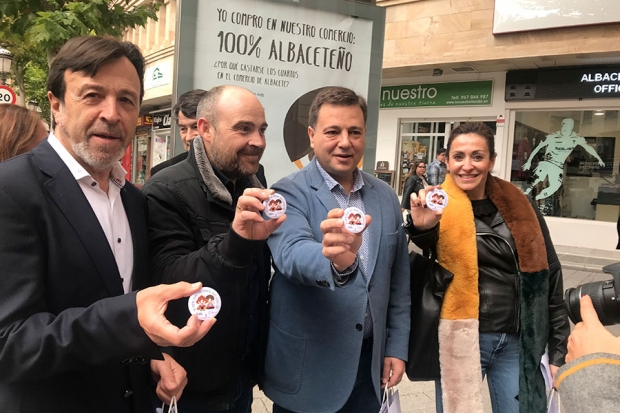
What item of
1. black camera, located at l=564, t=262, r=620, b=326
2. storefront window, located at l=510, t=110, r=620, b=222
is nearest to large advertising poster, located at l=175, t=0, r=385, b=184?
black camera, located at l=564, t=262, r=620, b=326

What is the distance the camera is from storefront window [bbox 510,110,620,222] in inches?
440

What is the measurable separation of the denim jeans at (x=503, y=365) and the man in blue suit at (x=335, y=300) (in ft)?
1.83

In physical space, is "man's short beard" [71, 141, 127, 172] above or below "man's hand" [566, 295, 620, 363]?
above

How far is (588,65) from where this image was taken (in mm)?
10992

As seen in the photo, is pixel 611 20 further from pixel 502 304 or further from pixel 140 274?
pixel 140 274

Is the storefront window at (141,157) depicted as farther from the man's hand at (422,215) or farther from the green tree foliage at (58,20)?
the man's hand at (422,215)

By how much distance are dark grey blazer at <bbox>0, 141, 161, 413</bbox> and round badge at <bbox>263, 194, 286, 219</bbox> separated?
53 centimetres

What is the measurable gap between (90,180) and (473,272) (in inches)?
72.8

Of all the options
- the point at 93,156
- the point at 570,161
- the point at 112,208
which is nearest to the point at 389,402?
the point at 112,208

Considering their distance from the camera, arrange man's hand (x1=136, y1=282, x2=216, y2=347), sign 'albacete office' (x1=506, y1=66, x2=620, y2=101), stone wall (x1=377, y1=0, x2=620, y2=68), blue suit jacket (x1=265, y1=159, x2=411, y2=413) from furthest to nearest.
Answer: sign 'albacete office' (x1=506, y1=66, x2=620, y2=101), stone wall (x1=377, y1=0, x2=620, y2=68), blue suit jacket (x1=265, y1=159, x2=411, y2=413), man's hand (x1=136, y1=282, x2=216, y2=347)

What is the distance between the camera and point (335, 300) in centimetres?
199

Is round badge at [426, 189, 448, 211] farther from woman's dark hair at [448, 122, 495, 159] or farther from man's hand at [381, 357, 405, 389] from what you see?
man's hand at [381, 357, 405, 389]

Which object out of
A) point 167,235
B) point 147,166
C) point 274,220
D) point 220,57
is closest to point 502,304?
point 274,220

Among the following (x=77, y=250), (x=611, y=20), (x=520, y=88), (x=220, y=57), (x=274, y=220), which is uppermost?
(x=611, y=20)
